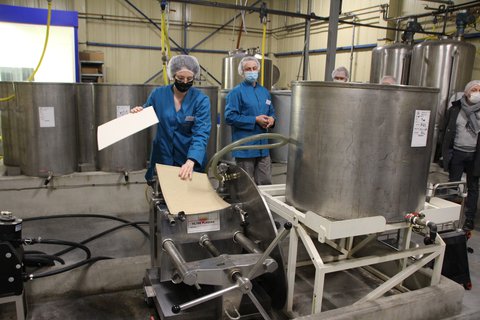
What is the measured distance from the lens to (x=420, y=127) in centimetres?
135

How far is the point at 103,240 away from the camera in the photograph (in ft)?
7.89

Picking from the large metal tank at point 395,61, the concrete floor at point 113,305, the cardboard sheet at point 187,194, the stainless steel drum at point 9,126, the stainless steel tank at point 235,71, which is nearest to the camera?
the cardboard sheet at point 187,194

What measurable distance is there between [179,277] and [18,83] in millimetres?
2152

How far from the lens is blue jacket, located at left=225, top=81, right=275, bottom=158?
2.45 meters

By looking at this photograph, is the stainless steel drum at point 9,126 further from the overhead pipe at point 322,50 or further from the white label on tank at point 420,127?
the overhead pipe at point 322,50

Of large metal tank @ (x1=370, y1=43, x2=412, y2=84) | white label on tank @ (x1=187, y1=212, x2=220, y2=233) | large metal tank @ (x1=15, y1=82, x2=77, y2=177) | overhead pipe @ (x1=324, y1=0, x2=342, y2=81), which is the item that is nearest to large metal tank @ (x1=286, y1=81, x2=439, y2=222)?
white label on tank @ (x1=187, y1=212, x2=220, y2=233)

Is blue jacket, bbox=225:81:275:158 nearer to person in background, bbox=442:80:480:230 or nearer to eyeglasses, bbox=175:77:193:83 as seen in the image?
eyeglasses, bbox=175:77:193:83

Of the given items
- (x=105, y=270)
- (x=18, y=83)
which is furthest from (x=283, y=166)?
(x=18, y=83)

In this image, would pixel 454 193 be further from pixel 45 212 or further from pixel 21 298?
pixel 45 212

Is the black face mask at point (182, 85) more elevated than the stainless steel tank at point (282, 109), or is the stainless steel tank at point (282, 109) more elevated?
the black face mask at point (182, 85)

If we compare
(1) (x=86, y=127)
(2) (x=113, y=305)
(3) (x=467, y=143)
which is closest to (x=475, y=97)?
(3) (x=467, y=143)

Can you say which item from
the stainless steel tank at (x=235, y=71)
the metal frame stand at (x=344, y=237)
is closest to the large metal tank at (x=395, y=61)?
the stainless steel tank at (x=235, y=71)

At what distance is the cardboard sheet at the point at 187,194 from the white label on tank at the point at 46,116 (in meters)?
1.58

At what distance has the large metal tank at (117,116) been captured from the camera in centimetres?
285
